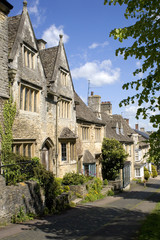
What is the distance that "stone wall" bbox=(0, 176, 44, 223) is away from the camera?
913 centimetres

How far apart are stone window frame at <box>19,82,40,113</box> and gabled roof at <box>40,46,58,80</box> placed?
127 inches

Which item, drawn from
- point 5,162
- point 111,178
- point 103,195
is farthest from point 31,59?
point 111,178

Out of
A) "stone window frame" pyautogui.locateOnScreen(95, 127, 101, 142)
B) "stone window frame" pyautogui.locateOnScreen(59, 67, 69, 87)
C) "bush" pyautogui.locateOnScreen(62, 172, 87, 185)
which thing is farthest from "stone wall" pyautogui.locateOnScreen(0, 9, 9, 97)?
"stone window frame" pyautogui.locateOnScreen(95, 127, 101, 142)

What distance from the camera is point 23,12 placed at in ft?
47.2

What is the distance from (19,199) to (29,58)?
875 centimetres

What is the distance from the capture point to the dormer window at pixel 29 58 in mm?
14289

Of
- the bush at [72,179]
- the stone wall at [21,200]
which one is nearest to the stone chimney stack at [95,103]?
the bush at [72,179]

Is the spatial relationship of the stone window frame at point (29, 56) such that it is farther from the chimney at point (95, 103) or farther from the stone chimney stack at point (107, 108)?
the stone chimney stack at point (107, 108)

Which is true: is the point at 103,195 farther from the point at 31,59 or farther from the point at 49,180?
the point at 31,59

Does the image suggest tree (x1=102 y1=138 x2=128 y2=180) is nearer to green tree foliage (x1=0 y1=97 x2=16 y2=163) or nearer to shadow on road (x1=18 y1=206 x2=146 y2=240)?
shadow on road (x1=18 y1=206 x2=146 y2=240)

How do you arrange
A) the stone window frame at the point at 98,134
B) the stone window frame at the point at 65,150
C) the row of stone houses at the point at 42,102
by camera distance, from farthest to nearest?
the stone window frame at the point at 98,134 → the stone window frame at the point at 65,150 → the row of stone houses at the point at 42,102

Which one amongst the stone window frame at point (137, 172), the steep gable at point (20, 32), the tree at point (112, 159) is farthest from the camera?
the stone window frame at point (137, 172)

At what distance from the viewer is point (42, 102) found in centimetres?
1598

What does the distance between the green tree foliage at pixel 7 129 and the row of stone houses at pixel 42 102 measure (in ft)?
1.45
